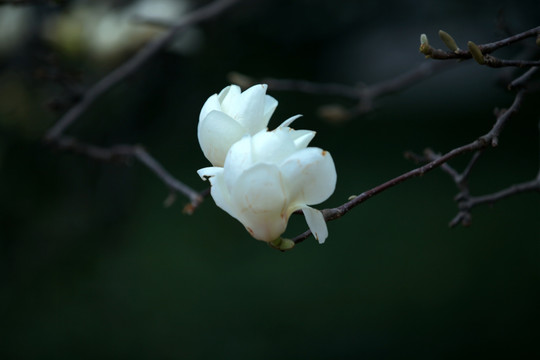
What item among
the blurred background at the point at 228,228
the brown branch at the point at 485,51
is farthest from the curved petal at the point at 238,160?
the blurred background at the point at 228,228

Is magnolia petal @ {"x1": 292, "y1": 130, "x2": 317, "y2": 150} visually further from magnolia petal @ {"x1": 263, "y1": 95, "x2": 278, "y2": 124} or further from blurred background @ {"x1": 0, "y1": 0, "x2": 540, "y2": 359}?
blurred background @ {"x1": 0, "y1": 0, "x2": 540, "y2": 359}

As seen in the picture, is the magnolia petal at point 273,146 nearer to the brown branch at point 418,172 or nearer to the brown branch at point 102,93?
the brown branch at point 418,172

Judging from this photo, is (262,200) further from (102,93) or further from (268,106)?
(102,93)

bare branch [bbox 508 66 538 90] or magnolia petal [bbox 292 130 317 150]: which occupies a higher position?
bare branch [bbox 508 66 538 90]

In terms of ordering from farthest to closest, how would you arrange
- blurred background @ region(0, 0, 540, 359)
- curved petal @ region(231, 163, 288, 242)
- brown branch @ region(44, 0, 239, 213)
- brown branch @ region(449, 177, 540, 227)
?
blurred background @ region(0, 0, 540, 359)
brown branch @ region(44, 0, 239, 213)
brown branch @ region(449, 177, 540, 227)
curved petal @ region(231, 163, 288, 242)

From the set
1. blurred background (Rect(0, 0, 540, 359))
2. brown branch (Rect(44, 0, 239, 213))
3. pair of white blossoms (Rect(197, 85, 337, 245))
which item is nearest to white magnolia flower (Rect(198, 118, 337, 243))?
pair of white blossoms (Rect(197, 85, 337, 245))

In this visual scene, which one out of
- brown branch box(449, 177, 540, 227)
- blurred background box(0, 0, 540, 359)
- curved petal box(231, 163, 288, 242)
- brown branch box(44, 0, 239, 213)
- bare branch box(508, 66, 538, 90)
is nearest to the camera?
curved petal box(231, 163, 288, 242)
